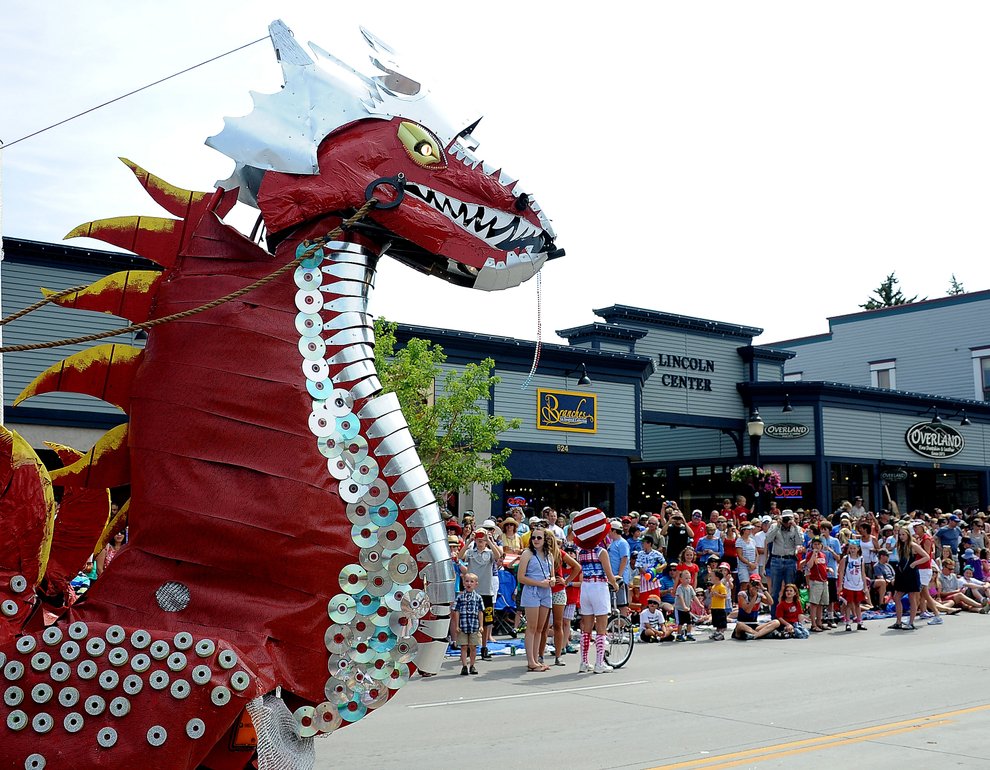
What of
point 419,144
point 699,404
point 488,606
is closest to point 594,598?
point 488,606

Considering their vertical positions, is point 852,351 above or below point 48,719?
above

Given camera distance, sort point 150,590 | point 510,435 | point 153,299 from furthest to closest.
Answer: point 510,435, point 153,299, point 150,590

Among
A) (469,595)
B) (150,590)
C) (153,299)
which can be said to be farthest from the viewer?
(469,595)

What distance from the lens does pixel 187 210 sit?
3.50m

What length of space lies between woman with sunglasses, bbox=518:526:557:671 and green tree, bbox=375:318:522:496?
589 cm

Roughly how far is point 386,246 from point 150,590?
1386 millimetres

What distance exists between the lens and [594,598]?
36.8 ft

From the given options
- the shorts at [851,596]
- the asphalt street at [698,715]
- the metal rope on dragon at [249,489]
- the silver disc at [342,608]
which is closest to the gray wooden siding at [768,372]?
the shorts at [851,596]

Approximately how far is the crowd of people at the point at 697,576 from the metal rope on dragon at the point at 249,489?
7996mm

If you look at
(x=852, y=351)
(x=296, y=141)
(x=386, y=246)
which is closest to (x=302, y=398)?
(x=386, y=246)

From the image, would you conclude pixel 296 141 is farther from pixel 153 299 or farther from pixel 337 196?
pixel 153 299

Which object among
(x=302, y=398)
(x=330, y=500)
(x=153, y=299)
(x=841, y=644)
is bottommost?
(x=841, y=644)

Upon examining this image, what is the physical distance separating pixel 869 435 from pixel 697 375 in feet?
21.6

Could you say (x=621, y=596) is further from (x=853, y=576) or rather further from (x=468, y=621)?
(x=853, y=576)
